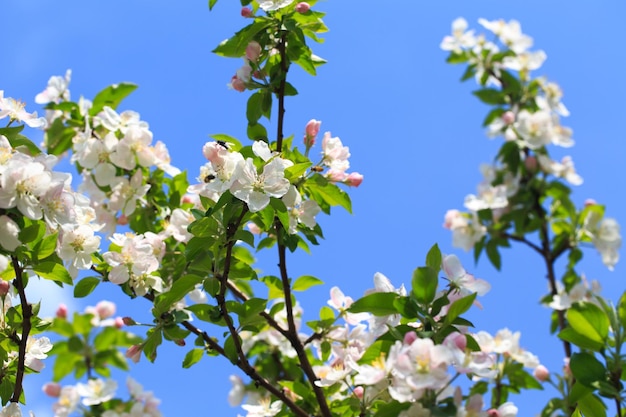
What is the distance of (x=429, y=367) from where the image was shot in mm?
1363

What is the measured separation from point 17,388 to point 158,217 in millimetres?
1099

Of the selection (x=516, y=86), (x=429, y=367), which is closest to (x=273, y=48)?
(x=429, y=367)

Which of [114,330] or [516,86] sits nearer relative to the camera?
[114,330]

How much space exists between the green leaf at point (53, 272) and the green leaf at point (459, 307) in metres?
0.96

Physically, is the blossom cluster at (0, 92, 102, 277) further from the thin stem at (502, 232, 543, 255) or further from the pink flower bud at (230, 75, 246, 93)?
the thin stem at (502, 232, 543, 255)

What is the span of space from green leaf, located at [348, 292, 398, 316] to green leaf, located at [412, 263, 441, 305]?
0.05 meters

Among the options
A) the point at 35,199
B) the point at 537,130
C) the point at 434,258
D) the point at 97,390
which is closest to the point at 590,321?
the point at 434,258

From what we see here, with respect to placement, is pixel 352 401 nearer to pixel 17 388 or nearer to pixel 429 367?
pixel 429 367

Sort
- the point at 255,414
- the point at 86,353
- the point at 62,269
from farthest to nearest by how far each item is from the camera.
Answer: the point at 86,353 < the point at 255,414 < the point at 62,269

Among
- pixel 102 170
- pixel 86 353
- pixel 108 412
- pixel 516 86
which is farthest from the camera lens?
pixel 516 86

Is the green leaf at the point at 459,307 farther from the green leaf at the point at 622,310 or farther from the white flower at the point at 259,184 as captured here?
the white flower at the point at 259,184

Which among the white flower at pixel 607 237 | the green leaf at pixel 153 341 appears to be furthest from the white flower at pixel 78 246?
the white flower at pixel 607 237

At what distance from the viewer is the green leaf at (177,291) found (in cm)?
193

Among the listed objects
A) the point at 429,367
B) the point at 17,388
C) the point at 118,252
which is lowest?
the point at 429,367
